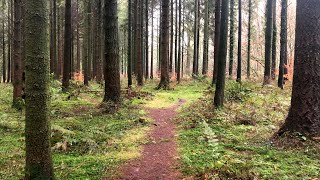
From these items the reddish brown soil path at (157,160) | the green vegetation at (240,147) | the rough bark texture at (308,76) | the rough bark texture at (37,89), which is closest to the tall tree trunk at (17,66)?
the reddish brown soil path at (157,160)

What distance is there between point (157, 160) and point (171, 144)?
1.23m

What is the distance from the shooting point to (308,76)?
7562 mm

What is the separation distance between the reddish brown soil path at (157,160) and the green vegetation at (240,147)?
241 mm

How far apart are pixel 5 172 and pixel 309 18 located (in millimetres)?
7111

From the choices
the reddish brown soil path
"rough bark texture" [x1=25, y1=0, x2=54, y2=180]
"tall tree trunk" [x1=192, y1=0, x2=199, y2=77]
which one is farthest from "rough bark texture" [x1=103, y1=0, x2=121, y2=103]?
"tall tree trunk" [x1=192, y1=0, x2=199, y2=77]

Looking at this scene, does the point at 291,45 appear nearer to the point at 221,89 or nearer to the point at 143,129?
the point at 221,89

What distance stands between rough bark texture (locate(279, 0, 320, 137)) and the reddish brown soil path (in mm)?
2931

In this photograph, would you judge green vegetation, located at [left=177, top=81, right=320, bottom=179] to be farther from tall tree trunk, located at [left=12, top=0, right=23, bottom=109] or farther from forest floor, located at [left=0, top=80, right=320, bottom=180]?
tall tree trunk, located at [left=12, top=0, right=23, bottom=109]

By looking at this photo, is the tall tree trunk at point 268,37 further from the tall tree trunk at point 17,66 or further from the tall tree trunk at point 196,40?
the tall tree trunk at point 17,66

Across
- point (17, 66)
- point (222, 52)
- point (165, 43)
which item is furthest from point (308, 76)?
point (165, 43)

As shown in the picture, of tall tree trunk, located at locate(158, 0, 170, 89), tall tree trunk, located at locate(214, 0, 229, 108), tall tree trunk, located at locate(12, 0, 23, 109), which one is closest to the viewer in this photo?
tall tree trunk, located at locate(214, 0, 229, 108)

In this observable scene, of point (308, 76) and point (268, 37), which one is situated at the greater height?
point (268, 37)

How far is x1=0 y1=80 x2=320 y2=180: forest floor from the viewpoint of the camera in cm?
596

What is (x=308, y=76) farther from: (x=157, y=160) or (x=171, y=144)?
(x=157, y=160)
